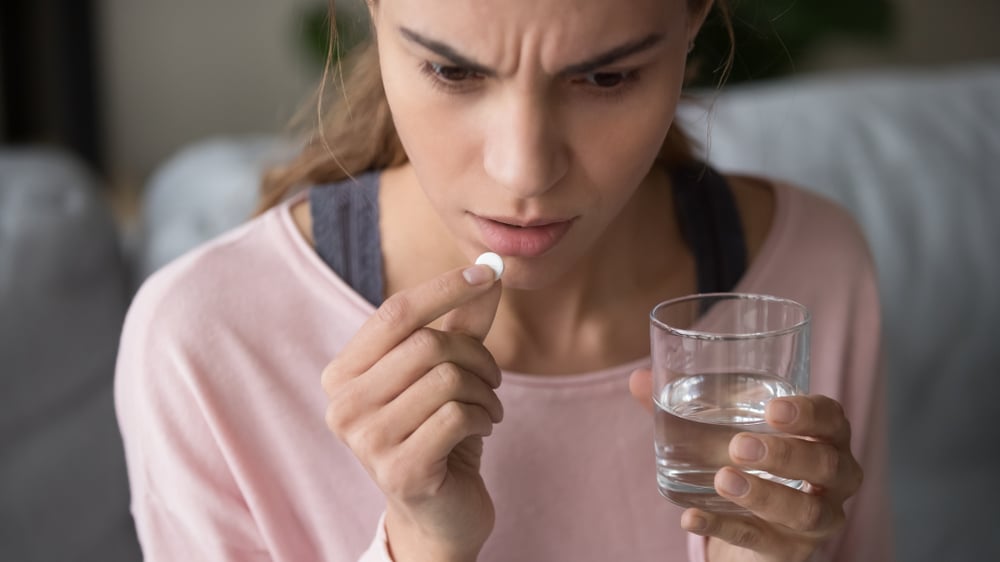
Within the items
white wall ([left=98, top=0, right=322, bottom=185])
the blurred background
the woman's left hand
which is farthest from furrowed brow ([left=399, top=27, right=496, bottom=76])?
white wall ([left=98, top=0, right=322, bottom=185])

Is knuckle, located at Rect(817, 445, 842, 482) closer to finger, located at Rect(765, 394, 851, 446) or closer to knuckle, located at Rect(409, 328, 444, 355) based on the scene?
finger, located at Rect(765, 394, 851, 446)

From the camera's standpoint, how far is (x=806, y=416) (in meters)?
0.89

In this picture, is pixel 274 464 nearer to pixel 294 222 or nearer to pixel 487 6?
pixel 294 222

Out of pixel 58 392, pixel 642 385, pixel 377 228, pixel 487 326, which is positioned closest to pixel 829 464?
pixel 642 385

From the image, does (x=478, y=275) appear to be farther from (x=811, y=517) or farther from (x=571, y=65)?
(x=811, y=517)

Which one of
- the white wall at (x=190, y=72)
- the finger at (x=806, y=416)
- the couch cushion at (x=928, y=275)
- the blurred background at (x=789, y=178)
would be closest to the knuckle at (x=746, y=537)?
the finger at (x=806, y=416)

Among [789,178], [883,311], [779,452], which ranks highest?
A: [779,452]

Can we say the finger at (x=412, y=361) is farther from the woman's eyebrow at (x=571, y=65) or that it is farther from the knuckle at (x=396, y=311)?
the woman's eyebrow at (x=571, y=65)

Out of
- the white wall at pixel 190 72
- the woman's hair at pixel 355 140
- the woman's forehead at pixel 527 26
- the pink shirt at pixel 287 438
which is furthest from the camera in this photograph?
the white wall at pixel 190 72

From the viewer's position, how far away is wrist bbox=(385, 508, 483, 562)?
1.01 meters

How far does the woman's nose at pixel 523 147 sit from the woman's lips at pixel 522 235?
0.06 m

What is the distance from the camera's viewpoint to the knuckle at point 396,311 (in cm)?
91

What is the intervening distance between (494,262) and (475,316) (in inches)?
1.9

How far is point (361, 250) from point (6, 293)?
43.1 inches
